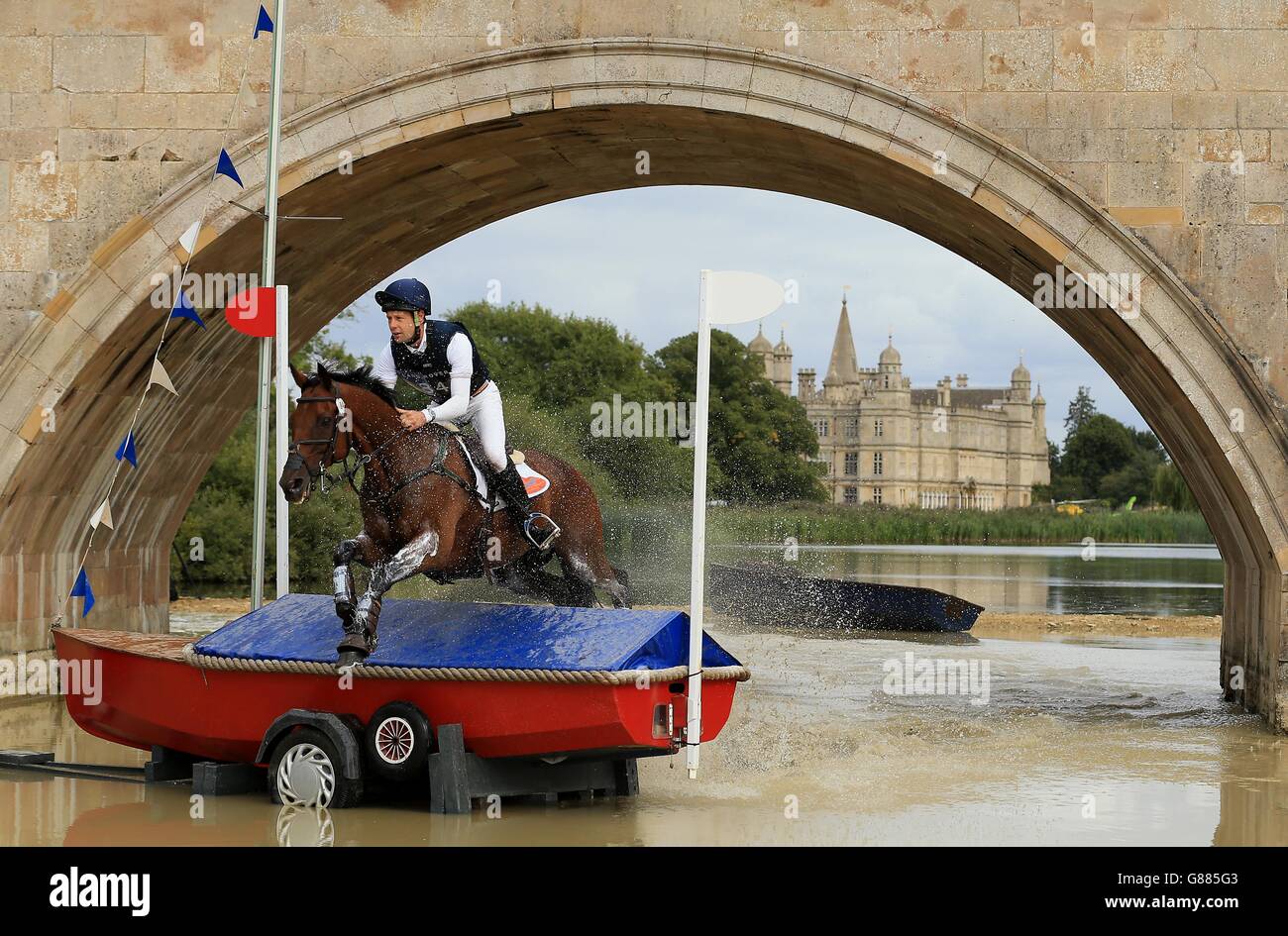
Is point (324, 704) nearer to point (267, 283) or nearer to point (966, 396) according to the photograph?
point (267, 283)

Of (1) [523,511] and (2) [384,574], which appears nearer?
(2) [384,574]

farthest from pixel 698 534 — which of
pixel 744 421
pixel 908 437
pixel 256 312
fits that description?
pixel 908 437

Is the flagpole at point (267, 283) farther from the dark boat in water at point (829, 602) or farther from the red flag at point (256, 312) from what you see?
the dark boat in water at point (829, 602)

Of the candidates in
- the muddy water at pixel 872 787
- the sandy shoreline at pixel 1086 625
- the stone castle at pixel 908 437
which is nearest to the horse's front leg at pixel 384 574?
the muddy water at pixel 872 787

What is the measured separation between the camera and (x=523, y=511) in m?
8.55

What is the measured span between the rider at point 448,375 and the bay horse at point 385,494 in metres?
0.12

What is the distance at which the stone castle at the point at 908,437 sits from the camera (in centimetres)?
8888

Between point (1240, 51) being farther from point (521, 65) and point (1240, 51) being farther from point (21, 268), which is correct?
point (21, 268)

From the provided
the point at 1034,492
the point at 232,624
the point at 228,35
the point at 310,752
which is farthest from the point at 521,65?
the point at 1034,492

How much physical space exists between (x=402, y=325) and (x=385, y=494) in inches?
37.6

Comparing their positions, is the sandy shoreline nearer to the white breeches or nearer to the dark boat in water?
the dark boat in water

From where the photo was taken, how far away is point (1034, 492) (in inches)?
3834

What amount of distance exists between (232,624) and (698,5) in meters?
5.65

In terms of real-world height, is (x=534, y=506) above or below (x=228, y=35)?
below
